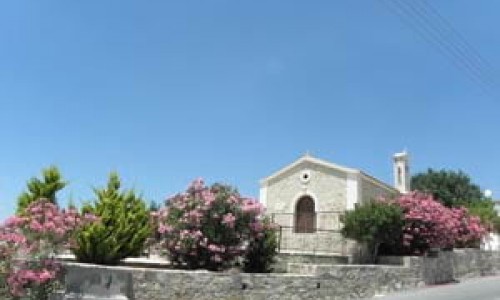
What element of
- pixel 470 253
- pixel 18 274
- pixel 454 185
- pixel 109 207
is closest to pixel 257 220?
pixel 109 207

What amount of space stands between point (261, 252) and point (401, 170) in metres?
17.8

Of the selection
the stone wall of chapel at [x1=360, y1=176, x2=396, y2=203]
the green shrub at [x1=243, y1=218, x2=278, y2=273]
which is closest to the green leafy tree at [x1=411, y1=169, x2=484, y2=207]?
the stone wall of chapel at [x1=360, y1=176, x2=396, y2=203]

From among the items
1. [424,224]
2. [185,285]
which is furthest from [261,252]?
[424,224]

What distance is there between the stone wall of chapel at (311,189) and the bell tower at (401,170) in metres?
6.61

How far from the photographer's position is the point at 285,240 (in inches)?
1084

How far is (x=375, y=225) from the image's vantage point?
2203cm

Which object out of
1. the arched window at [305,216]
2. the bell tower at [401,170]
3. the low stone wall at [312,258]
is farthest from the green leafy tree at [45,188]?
the bell tower at [401,170]

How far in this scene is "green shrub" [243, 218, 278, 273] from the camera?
58.0 feet

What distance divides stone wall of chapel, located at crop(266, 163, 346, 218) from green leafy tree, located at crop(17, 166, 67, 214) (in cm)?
1265

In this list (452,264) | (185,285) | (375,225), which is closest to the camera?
(185,285)

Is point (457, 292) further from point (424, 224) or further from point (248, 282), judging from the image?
point (248, 282)

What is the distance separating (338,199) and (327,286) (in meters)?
10.1

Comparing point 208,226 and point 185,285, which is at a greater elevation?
point 208,226

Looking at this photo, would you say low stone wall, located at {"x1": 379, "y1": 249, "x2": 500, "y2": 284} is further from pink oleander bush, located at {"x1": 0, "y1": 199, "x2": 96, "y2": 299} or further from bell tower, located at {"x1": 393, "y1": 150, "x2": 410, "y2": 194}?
pink oleander bush, located at {"x1": 0, "y1": 199, "x2": 96, "y2": 299}
